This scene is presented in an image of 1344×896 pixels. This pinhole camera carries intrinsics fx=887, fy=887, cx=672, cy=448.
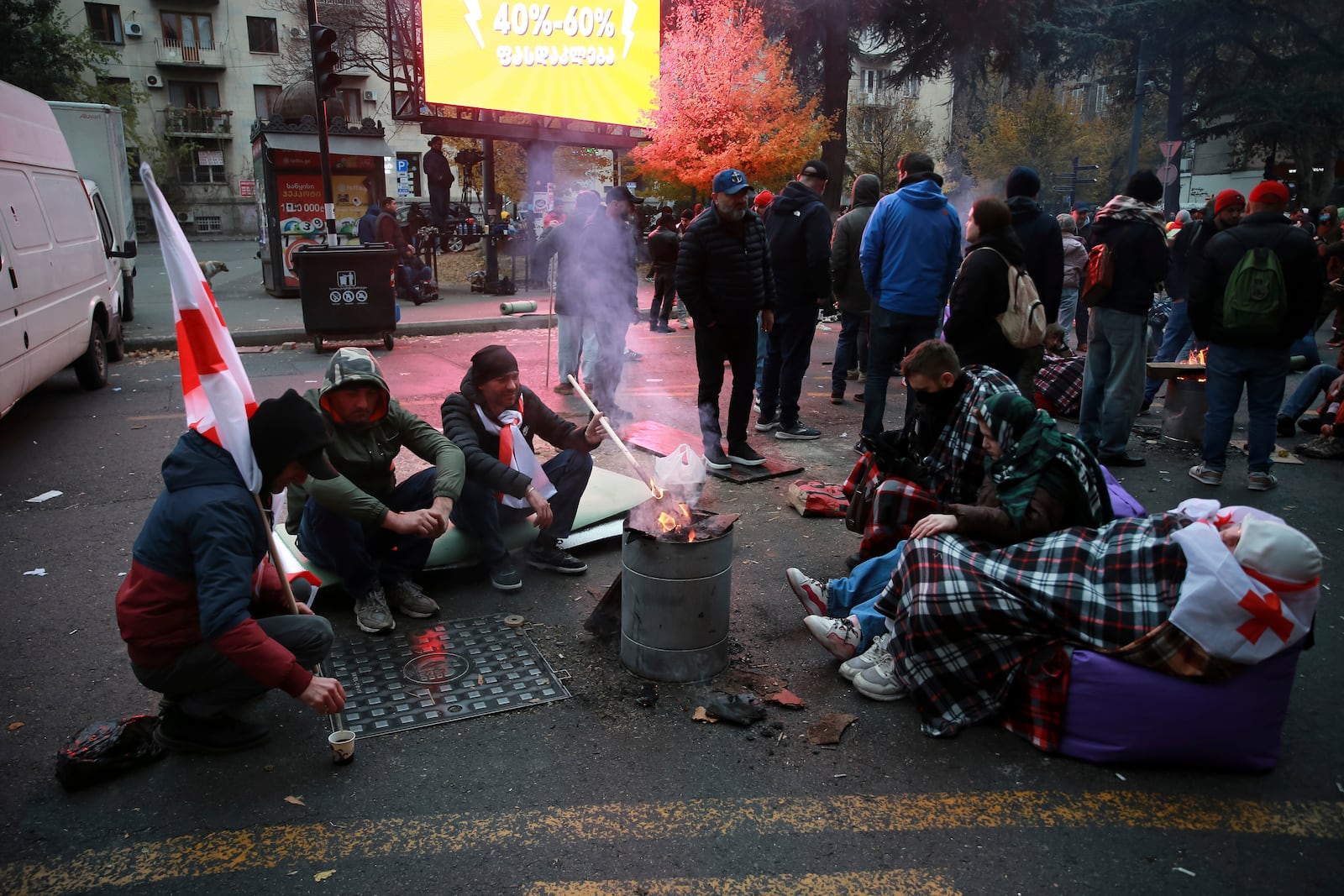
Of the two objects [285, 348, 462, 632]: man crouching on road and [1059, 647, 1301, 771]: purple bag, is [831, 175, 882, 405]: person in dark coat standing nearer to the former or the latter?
[285, 348, 462, 632]: man crouching on road

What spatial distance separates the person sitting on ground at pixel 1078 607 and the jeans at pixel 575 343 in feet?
18.2

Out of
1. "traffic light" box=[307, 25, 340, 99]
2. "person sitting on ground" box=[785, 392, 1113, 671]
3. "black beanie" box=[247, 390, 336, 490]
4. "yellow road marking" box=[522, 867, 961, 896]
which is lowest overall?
"yellow road marking" box=[522, 867, 961, 896]

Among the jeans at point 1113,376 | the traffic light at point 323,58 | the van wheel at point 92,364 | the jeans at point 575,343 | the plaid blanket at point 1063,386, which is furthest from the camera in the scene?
the traffic light at point 323,58

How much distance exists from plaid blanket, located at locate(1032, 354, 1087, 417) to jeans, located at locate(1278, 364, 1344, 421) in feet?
5.28

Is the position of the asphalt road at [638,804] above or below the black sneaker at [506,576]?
below

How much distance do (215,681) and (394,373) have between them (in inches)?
292

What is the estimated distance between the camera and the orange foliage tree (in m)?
21.9

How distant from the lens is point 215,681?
2.96m

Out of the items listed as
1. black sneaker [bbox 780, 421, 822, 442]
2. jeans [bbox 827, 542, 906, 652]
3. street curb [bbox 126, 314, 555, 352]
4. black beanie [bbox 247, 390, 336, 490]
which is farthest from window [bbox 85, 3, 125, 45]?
jeans [bbox 827, 542, 906, 652]

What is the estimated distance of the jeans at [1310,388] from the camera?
735 cm

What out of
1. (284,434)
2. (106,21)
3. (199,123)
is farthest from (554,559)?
(106,21)

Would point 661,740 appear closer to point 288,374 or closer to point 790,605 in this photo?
point 790,605

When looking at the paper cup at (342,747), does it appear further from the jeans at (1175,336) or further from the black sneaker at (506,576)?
the jeans at (1175,336)

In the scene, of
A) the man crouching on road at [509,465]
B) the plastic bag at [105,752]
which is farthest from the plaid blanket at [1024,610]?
the plastic bag at [105,752]
